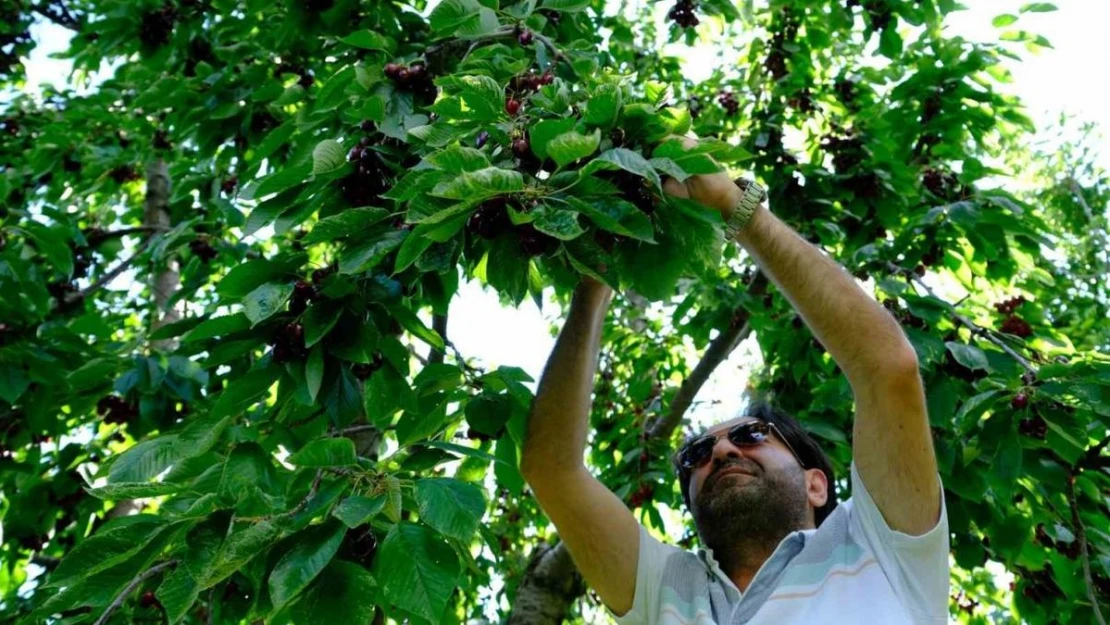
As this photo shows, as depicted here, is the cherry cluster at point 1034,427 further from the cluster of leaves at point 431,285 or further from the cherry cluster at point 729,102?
the cherry cluster at point 729,102

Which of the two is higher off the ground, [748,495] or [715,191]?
[715,191]

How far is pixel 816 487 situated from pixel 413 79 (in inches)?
62.0

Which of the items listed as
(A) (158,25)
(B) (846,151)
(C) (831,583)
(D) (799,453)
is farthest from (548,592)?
(A) (158,25)

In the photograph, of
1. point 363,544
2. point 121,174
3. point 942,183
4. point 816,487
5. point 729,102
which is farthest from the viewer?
point 121,174

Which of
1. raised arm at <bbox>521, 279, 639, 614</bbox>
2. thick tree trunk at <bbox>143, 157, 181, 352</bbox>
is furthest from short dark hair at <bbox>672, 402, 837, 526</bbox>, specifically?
thick tree trunk at <bbox>143, 157, 181, 352</bbox>

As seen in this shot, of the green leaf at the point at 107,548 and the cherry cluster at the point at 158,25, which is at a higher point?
the cherry cluster at the point at 158,25

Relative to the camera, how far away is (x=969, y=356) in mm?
3232

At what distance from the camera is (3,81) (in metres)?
6.45

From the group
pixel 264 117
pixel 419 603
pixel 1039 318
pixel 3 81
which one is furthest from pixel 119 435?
pixel 1039 318

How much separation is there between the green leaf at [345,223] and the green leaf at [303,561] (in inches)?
22.4

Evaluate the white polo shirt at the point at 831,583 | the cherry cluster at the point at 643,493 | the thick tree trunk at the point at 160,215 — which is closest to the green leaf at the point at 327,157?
the white polo shirt at the point at 831,583

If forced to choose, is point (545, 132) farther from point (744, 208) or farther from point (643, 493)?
point (643, 493)

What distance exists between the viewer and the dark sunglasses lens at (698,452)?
8.95ft

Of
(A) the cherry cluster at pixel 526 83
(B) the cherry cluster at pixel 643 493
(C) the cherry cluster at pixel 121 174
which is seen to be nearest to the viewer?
(A) the cherry cluster at pixel 526 83
